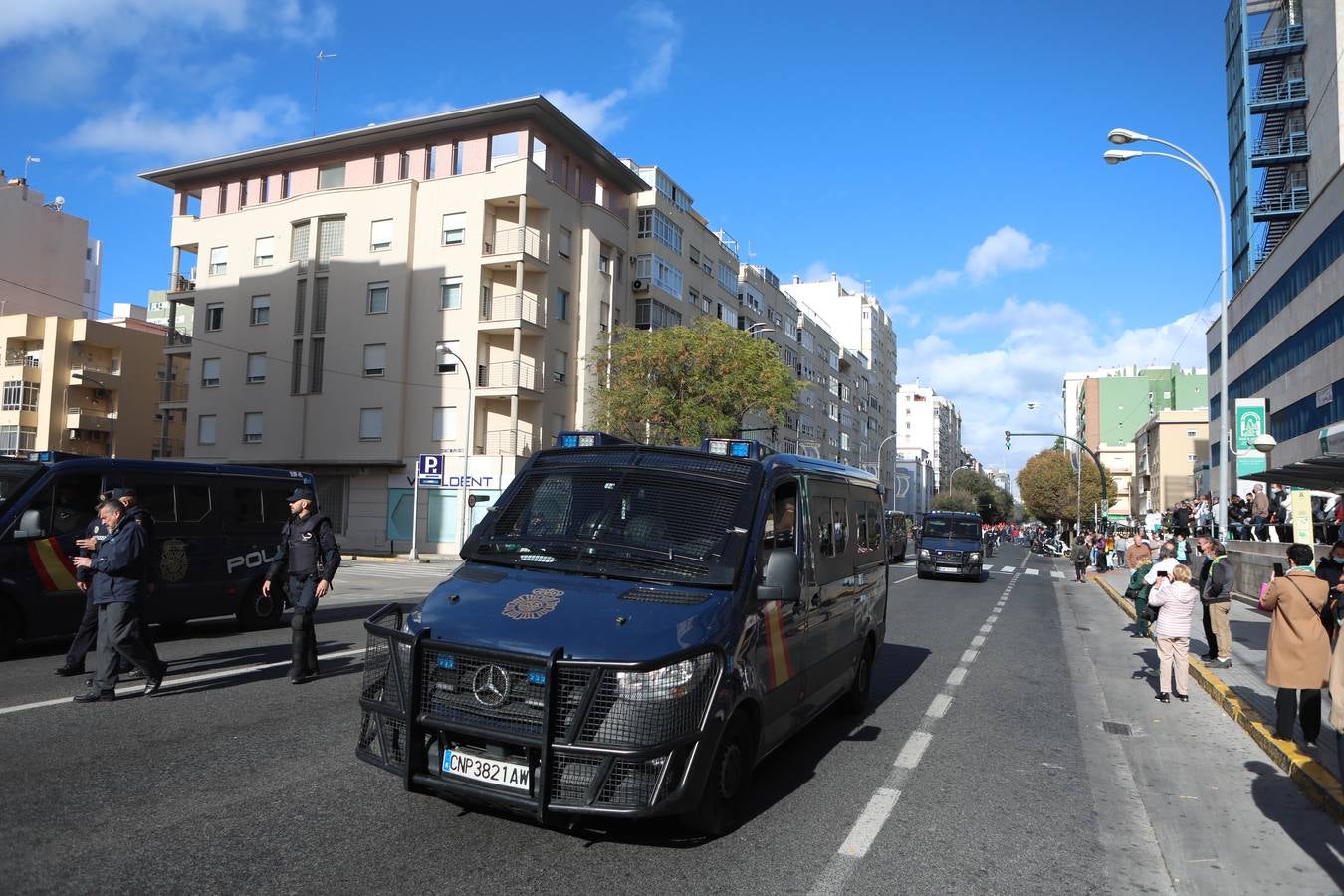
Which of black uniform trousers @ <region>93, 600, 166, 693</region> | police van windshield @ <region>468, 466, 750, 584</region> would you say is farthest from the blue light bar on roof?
black uniform trousers @ <region>93, 600, 166, 693</region>

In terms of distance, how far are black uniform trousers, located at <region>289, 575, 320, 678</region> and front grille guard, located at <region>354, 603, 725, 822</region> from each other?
4117mm

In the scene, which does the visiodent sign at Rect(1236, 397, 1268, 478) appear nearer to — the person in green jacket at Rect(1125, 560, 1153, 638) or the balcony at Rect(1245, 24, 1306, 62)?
the person in green jacket at Rect(1125, 560, 1153, 638)

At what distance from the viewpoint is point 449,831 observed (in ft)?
15.7

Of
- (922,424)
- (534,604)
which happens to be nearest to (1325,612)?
(534,604)

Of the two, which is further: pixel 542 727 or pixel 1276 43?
pixel 1276 43

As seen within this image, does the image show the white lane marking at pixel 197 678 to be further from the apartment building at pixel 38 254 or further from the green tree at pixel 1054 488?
the green tree at pixel 1054 488

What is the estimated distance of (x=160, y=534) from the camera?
38.4ft

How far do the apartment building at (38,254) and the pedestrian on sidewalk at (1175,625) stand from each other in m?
66.9

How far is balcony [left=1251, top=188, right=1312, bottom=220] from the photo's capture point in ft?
Answer: 174

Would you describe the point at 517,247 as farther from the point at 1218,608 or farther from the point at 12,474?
the point at 1218,608

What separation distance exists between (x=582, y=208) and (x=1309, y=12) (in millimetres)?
40988

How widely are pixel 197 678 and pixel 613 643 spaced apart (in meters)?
6.31

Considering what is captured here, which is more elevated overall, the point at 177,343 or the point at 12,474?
the point at 177,343

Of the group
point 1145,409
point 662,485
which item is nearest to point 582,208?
point 662,485
